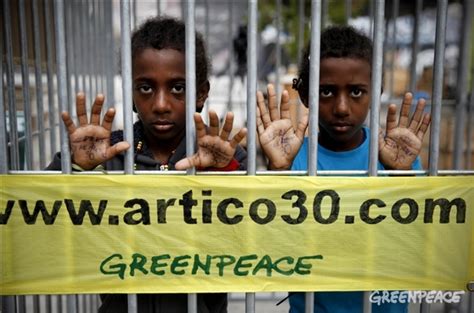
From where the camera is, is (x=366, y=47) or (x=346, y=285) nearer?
(x=346, y=285)

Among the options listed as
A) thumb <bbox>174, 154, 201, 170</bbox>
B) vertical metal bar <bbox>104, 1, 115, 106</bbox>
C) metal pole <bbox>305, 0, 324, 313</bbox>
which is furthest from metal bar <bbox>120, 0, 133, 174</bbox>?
vertical metal bar <bbox>104, 1, 115, 106</bbox>

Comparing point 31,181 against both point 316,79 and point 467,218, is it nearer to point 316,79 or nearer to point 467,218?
point 316,79

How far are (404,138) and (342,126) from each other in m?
0.35

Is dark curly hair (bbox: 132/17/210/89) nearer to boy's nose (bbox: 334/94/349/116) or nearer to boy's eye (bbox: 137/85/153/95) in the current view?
boy's eye (bbox: 137/85/153/95)

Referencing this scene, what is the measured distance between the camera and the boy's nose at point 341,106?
5.76 feet

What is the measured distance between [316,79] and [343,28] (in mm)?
830

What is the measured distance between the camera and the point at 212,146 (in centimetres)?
135

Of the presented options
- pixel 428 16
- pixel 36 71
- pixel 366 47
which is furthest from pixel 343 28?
pixel 428 16

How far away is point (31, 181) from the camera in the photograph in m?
1.37

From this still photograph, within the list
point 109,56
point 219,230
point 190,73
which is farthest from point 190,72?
point 109,56

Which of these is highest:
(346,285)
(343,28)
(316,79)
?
(343,28)

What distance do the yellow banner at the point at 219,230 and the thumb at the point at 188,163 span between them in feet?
0.11

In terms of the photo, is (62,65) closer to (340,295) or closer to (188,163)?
(188,163)

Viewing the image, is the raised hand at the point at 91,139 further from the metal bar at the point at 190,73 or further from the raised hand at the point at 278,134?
the raised hand at the point at 278,134
